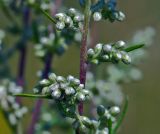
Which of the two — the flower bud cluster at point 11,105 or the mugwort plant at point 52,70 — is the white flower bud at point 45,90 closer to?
the mugwort plant at point 52,70

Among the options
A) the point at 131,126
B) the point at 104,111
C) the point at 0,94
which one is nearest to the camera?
the point at 104,111

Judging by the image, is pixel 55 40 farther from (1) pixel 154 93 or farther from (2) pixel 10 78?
(1) pixel 154 93

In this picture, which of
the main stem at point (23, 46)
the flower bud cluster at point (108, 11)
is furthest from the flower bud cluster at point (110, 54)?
the main stem at point (23, 46)

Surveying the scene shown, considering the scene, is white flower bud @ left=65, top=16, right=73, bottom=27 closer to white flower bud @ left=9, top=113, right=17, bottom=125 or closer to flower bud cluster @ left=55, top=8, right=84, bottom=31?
flower bud cluster @ left=55, top=8, right=84, bottom=31

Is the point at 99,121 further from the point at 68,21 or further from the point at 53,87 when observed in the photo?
the point at 68,21

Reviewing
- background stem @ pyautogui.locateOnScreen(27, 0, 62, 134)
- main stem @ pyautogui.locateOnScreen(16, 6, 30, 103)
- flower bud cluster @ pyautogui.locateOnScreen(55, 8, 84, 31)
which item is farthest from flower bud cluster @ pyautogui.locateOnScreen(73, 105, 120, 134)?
main stem @ pyautogui.locateOnScreen(16, 6, 30, 103)

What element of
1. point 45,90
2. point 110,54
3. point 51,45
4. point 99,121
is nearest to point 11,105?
point 51,45

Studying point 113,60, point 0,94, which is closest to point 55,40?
point 0,94

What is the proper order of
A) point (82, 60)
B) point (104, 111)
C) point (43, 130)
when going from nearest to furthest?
point (82, 60), point (104, 111), point (43, 130)

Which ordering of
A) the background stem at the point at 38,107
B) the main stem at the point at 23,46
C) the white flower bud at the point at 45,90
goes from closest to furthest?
the white flower bud at the point at 45,90
the background stem at the point at 38,107
the main stem at the point at 23,46
